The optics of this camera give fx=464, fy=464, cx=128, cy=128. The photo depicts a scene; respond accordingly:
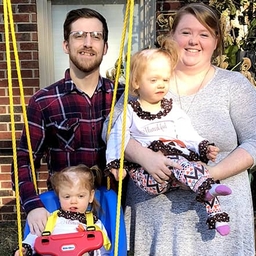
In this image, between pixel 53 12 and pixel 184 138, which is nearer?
pixel 184 138

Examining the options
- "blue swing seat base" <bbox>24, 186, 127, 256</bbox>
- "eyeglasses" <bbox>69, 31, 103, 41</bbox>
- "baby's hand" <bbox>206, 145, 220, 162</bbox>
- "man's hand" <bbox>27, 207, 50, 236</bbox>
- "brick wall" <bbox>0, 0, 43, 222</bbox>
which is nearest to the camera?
"baby's hand" <bbox>206, 145, 220, 162</bbox>

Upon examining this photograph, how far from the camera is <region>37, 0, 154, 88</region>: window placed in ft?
12.8

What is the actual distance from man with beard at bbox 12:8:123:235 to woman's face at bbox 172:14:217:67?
1.40 ft

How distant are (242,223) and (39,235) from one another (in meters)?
0.85

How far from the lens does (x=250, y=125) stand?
1.93 m

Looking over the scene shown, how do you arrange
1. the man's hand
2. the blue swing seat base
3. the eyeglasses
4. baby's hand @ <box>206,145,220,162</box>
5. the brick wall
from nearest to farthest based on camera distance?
1. baby's hand @ <box>206,145,220,162</box>
2. the man's hand
3. the blue swing seat base
4. the eyeglasses
5. the brick wall

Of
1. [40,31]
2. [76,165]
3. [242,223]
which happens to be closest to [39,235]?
[76,165]

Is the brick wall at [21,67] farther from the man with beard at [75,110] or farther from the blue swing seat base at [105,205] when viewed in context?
the blue swing seat base at [105,205]

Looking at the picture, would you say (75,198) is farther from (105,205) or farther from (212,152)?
(212,152)

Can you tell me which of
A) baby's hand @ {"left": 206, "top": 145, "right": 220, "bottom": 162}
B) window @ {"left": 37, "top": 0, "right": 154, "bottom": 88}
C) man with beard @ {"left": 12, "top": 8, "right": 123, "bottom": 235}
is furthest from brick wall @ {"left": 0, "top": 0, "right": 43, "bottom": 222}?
baby's hand @ {"left": 206, "top": 145, "right": 220, "bottom": 162}

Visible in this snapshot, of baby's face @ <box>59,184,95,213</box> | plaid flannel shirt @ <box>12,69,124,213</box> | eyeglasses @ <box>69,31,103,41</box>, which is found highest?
eyeglasses @ <box>69,31,103,41</box>

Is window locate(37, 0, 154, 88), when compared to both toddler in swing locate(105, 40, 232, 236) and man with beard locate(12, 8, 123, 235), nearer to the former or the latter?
man with beard locate(12, 8, 123, 235)

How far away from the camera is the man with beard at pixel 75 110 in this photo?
217 centimetres

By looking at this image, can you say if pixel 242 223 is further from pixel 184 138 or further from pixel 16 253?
pixel 16 253
